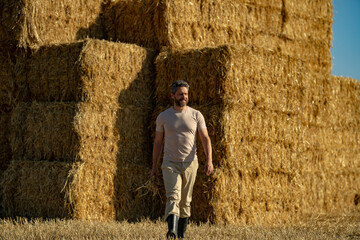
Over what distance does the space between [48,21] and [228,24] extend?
363 cm

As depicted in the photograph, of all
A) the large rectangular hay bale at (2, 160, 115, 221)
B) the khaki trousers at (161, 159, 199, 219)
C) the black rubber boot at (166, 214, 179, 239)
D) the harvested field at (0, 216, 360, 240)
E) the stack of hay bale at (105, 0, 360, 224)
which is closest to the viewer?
the black rubber boot at (166, 214, 179, 239)

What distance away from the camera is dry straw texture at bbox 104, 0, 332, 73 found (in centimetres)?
1225

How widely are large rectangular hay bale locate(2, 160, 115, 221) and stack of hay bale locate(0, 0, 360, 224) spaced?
0.02 metres

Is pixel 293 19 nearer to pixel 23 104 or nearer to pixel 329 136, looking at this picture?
pixel 329 136

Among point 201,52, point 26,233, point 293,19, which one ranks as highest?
point 293,19

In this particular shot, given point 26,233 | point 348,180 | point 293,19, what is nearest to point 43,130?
point 26,233

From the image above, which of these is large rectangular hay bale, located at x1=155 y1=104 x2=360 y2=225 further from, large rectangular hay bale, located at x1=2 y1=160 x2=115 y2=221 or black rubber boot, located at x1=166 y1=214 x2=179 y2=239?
black rubber boot, located at x1=166 y1=214 x2=179 y2=239

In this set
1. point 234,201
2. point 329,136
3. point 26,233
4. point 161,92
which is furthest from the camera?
point 329,136

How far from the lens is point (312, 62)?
1480 cm

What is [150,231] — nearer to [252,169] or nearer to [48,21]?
[252,169]

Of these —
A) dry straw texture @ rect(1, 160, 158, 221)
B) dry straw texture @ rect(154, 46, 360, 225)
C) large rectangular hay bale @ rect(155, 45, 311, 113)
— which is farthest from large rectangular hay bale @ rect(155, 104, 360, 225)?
dry straw texture @ rect(1, 160, 158, 221)

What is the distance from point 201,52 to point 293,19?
4.16 metres

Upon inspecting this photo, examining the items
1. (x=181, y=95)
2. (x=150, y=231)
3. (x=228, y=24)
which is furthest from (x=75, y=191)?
(x=228, y=24)

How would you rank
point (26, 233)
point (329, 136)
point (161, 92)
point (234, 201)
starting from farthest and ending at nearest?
point (329, 136)
point (161, 92)
point (234, 201)
point (26, 233)
